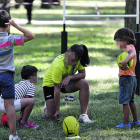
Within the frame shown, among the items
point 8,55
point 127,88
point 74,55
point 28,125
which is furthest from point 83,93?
point 8,55

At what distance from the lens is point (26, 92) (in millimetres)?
4414

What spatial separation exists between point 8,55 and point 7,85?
0.36 metres

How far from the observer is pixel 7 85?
3.66 metres

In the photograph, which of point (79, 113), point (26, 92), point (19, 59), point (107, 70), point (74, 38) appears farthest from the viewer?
point (74, 38)

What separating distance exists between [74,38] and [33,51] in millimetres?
3291

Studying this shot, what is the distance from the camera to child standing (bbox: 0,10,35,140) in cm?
358

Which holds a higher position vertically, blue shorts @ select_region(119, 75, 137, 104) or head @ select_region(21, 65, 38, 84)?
head @ select_region(21, 65, 38, 84)

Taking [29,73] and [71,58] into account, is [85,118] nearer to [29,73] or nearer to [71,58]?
[71,58]

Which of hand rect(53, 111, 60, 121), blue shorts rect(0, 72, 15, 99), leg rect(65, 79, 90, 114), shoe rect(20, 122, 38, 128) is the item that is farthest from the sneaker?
blue shorts rect(0, 72, 15, 99)

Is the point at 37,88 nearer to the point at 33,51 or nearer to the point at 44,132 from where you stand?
the point at 44,132

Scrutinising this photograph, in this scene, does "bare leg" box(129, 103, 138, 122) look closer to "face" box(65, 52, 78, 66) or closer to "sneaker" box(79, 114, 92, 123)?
"sneaker" box(79, 114, 92, 123)

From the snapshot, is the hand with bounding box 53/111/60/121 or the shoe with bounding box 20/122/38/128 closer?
the shoe with bounding box 20/122/38/128

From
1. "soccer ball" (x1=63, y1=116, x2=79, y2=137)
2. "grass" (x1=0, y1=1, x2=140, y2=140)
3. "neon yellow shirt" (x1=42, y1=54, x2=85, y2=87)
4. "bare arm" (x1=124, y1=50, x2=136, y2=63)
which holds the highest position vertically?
"bare arm" (x1=124, y1=50, x2=136, y2=63)

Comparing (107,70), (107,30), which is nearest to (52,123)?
(107,70)
